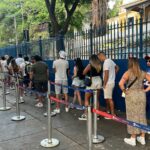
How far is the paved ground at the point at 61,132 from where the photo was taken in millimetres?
6121

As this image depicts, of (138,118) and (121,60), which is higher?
(121,60)

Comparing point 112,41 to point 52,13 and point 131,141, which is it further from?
point 52,13

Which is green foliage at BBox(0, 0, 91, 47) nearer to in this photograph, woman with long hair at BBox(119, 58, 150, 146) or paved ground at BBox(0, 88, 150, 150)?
paved ground at BBox(0, 88, 150, 150)

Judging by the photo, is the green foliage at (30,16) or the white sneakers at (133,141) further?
the green foliage at (30,16)

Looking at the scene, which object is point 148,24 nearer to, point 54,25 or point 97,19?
point 54,25

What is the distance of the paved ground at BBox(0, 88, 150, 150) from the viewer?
612 cm

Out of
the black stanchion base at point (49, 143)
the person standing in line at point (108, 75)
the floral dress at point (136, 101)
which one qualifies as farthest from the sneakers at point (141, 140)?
the person standing in line at point (108, 75)

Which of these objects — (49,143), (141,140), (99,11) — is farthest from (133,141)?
(99,11)

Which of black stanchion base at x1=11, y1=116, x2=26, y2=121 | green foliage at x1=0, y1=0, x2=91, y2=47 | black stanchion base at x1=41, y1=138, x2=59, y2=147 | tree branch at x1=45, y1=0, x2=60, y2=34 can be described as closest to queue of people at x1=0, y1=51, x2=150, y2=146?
black stanchion base at x1=11, y1=116, x2=26, y2=121

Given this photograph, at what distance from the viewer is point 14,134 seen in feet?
23.1

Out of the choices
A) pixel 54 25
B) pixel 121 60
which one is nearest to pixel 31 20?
pixel 54 25

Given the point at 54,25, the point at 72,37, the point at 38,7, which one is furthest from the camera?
the point at 38,7

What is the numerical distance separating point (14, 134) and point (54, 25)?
7.78 m

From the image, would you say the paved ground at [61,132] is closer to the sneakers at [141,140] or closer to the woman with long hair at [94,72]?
the sneakers at [141,140]
